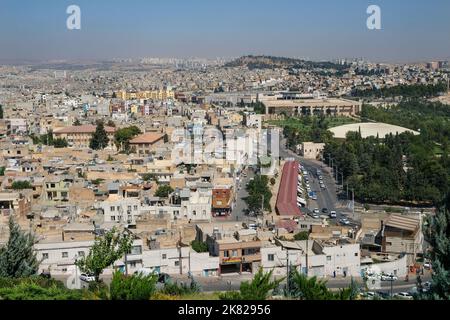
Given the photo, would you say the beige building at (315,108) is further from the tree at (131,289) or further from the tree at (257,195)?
the tree at (131,289)

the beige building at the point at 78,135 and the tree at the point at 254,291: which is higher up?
the tree at the point at 254,291

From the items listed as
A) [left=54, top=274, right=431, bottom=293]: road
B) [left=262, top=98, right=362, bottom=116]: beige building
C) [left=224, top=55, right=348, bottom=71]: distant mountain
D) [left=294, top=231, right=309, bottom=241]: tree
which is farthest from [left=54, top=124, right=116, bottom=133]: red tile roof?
[left=224, top=55, right=348, bottom=71]: distant mountain

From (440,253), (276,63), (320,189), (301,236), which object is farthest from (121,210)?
(276,63)

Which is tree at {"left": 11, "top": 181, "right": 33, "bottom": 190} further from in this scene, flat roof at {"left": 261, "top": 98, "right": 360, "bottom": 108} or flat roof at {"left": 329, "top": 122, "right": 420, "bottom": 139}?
flat roof at {"left": 261, "top": 98, "right": 360, "bottom": 108}

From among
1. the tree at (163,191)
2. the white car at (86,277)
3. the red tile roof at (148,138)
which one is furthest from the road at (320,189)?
the white car at (86,277)

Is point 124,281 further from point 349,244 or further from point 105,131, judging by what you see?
point 105,131

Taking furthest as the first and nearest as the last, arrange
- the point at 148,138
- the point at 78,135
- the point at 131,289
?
the point at 78,135 → the point at 148,138 → the point at 131,289

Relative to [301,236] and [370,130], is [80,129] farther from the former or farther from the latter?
[301,236]
